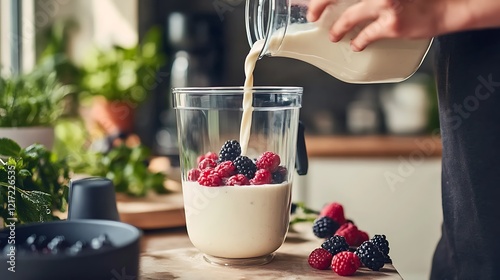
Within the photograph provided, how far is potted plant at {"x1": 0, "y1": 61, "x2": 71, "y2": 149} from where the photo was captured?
135cm

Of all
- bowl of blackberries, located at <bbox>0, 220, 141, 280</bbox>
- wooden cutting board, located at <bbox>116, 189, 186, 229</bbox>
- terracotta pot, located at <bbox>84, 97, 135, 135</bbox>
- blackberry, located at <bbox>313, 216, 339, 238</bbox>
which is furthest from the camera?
terracotta pot, located at <bbox>84, 97, 135, 135</bbox>

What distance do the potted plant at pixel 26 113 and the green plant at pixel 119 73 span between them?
28.1 inches

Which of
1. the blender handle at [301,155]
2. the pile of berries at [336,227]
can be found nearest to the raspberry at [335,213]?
the pile of berries at [336,227]

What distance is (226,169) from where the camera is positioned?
Answer: 38.1 inches

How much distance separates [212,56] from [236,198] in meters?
1.84

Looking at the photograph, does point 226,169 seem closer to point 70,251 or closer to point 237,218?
point 237,218

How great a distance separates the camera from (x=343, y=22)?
95cm

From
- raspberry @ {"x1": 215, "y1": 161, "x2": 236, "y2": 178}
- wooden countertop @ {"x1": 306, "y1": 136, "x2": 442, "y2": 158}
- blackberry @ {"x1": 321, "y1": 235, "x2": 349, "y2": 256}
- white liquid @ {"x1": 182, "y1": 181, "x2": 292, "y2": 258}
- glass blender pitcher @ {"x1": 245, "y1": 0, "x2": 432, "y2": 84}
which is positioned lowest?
wooden countertop @ {"x1": 306, "y1": 136, "x2": 442, "y2": 158}

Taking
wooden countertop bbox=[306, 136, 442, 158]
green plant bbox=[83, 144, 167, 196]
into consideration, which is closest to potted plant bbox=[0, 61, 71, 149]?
green plant bbox=[83, 144, 167, 196]

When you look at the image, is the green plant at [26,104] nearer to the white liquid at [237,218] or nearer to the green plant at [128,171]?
the green plant at [128,171]

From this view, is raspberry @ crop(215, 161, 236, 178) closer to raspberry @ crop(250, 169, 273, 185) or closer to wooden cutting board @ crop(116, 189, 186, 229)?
raspberry @ crop(250, 169, 273, 185)

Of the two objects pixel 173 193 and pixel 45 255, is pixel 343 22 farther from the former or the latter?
pixel 173 193

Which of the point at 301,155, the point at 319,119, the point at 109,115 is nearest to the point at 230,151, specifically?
the point at 301,155

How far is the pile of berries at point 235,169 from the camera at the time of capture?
968mm
